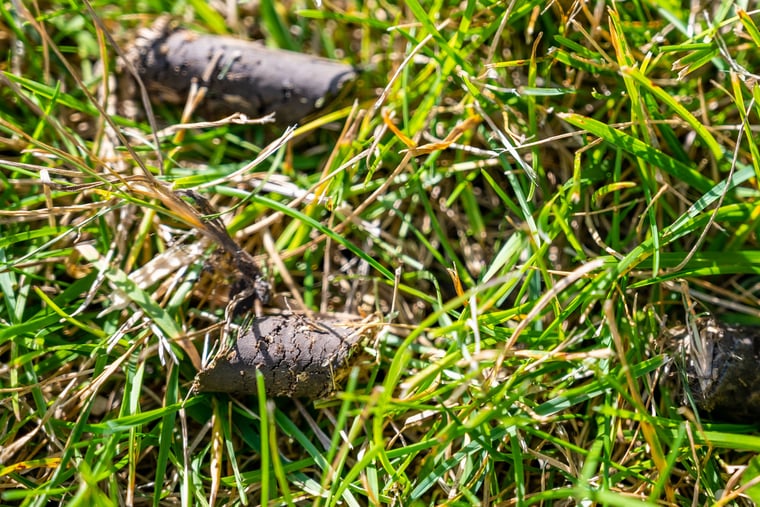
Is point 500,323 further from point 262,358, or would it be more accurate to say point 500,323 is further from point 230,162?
point 230,162

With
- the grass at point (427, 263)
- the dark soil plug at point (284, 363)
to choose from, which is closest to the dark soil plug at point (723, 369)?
the grass at point (427, 263)

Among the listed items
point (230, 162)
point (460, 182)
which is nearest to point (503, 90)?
point (460, 182)

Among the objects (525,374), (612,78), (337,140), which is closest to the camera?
(525,374)

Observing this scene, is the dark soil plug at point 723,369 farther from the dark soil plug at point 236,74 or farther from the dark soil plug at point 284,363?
the dark soil plug at point 236,74

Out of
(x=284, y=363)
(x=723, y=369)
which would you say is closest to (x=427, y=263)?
(x=284, y=363)

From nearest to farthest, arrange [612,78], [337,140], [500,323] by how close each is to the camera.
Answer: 1. [500,323]
2. [612,78]
3. [337,140]

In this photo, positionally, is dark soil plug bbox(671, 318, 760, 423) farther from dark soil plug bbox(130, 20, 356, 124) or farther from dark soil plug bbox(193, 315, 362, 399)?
dark soil plug bbox(130, 20, 356, 124)

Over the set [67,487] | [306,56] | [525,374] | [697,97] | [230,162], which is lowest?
[67,487]
